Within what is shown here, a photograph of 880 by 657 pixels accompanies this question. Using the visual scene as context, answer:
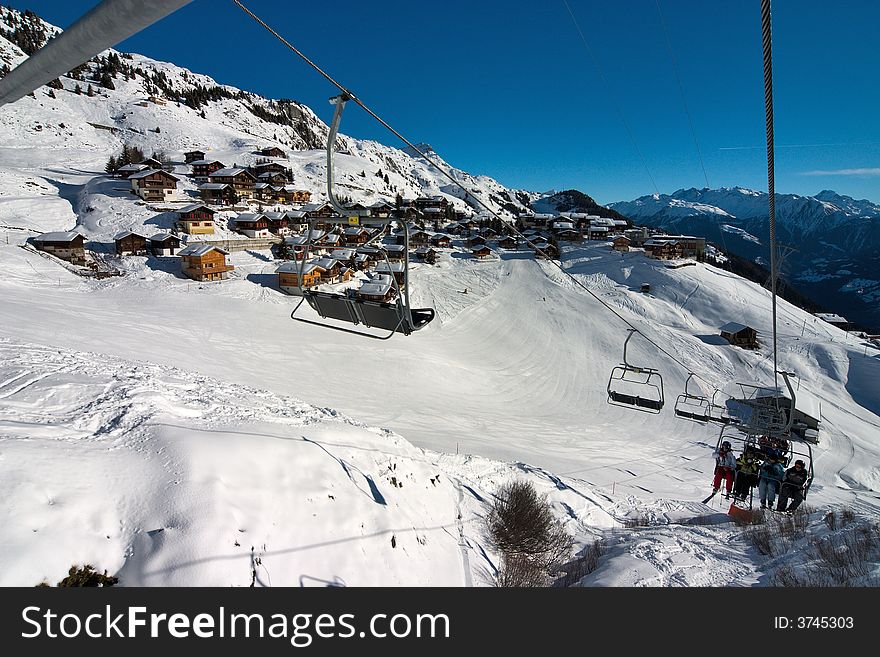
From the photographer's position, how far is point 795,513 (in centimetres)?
1030

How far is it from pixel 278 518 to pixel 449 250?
184ft

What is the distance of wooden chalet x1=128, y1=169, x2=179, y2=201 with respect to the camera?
47.8 m

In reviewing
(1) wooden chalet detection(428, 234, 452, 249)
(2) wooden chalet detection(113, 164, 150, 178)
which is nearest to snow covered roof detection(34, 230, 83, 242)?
(2) wooden chalet detection(113, 164, 150, 178)

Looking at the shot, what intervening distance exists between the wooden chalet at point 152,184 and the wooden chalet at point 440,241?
32937 millimetres

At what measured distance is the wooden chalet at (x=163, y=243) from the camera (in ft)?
121

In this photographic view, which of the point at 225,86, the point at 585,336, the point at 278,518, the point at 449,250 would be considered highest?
the point at 225,86

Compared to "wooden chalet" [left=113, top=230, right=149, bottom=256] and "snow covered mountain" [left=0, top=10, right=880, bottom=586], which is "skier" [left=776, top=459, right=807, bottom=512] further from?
"wooden chalet" [left=113, top=230, right=149, bottom=256]

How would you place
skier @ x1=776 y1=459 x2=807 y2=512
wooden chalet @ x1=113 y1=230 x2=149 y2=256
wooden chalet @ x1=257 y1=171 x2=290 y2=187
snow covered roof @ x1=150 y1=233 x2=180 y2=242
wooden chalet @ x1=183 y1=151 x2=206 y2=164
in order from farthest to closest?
wooden chalet @ x1=183 y1=151 x2=206 y2=164
wooden chalet @ x1=257 y1=171 x2=290 y2=187
snow covered roof @ x1=150 y1=233 x2=180 y2=242
wooden chalet @ x1=113 y1=230 x2=149 y2=256
skier @ x1=776 y1=459 x2=807 y2=512

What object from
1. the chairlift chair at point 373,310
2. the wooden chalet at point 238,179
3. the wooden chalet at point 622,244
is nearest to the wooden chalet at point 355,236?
the wooden chalet at point 238,179

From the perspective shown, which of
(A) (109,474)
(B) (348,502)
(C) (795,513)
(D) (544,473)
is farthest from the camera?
(D) (544,473)

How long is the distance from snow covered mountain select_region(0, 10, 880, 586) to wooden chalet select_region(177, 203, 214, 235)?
128 inches

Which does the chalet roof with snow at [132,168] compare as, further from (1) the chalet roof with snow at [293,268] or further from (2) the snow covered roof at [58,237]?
(1) the chalet roof with snow at [293,268]
